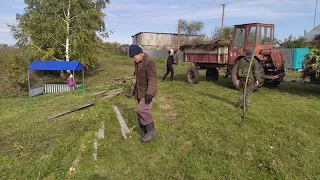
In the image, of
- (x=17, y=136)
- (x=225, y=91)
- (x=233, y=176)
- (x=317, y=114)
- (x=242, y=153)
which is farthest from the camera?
(x=225, y=91)

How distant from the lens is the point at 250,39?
10.5m

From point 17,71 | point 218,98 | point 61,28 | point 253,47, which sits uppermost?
point 61,28

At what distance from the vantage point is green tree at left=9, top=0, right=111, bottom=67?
→ 2081cm

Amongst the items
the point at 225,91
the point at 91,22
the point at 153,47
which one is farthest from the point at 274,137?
the point at 153,47

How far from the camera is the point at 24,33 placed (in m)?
21.8

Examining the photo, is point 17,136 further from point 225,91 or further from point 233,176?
point 225,91

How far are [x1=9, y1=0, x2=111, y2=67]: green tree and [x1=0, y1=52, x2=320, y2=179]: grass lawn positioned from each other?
13.3 meters

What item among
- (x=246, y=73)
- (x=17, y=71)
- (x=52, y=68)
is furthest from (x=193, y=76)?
(x=17, y=71)

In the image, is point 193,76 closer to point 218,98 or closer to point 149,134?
point 218,98

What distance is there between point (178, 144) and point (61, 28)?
1793cm

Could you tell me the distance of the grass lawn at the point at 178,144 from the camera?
14.3ft

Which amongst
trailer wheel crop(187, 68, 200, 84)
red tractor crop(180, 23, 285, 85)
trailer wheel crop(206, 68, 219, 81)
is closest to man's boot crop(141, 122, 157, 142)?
red tractor crop(180, 23, 285, 85)

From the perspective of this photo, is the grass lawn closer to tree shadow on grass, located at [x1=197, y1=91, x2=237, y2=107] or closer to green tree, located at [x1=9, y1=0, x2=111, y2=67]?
tree shadow on grass, located at [x1=197, y1=91, x2=237, y2=107]

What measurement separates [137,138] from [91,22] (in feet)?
57.5
